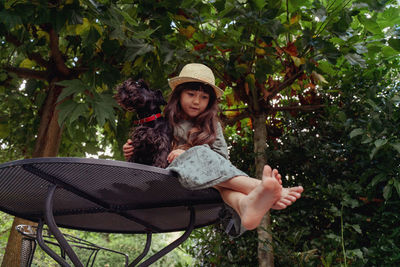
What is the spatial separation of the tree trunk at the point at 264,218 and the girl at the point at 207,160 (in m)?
0.66

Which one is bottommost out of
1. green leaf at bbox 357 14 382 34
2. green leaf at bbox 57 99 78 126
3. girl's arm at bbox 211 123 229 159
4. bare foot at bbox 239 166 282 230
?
bare foot at bbox 239 166 282 230

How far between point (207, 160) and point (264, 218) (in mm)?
997

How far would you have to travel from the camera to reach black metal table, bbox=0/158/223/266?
1119 mm

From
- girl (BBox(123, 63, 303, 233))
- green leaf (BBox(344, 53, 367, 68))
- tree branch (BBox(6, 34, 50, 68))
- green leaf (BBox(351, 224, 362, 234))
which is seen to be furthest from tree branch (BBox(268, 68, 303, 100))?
tree branch (BBox(6, 34, 50, 68))

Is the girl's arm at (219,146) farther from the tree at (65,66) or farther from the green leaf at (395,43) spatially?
the green leaf at (395,43)

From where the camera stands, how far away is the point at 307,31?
1.93m

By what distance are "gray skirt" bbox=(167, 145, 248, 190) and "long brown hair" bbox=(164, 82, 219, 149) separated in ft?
0.90

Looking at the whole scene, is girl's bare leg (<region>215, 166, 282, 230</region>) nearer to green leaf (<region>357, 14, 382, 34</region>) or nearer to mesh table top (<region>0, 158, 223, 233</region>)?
mesh table top (<region>0, 158, 223, 233</region>)

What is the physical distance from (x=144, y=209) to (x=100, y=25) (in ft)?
3.99

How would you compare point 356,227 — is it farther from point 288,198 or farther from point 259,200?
point 259,200

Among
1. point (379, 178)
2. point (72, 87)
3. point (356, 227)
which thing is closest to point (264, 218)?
point (356, 227)

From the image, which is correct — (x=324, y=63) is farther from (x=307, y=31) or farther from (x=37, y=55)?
(x=37, y=55)

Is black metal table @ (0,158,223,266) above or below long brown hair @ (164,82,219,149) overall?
below

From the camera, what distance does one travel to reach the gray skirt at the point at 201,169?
1.20m
